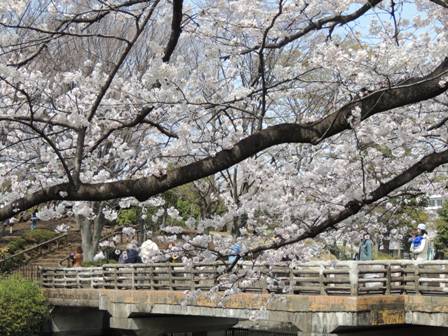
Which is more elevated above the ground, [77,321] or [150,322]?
[150,322]

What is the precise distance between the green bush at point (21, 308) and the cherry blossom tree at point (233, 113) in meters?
8.73

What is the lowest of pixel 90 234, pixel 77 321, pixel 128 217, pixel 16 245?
pixel 77 321

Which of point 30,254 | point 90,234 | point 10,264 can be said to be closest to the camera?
point 90,234

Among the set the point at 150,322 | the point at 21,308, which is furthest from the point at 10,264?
the point at 150,322

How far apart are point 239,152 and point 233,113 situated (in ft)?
17.3

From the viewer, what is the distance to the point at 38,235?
32.3 m

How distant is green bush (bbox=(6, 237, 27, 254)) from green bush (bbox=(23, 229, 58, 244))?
1.51ft

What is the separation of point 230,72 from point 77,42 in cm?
1256

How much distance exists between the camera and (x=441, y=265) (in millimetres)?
13148

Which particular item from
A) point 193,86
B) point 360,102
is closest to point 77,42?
point 193,86

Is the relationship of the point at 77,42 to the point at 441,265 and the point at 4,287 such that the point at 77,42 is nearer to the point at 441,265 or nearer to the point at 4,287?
the point at 4,287

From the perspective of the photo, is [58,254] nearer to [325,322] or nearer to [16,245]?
[16,245]

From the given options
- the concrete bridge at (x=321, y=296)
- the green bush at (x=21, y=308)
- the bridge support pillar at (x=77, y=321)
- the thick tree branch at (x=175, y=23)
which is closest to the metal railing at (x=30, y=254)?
the bridge support pillar at (x=77, y=321)

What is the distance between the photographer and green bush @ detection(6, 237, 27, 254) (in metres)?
29.2
